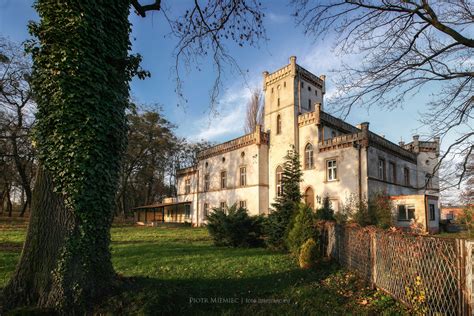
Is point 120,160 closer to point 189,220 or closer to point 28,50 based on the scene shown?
point 28,50

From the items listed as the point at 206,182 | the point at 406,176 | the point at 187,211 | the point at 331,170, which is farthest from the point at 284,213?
the point at 187,211

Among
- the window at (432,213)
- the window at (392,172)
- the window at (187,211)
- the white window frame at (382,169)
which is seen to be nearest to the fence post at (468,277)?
the white window frame at (382,169)

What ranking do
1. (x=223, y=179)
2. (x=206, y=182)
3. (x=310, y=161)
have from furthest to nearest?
(x=206, y=182), (x=223, y=179), (x=310, y=161)

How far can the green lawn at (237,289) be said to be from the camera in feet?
16.7

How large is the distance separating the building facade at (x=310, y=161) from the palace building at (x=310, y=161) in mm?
68

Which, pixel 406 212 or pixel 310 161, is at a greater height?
pixel 310 161

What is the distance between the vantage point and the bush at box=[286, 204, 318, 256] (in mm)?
10414

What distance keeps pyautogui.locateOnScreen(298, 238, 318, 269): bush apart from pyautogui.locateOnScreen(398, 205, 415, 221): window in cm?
1755

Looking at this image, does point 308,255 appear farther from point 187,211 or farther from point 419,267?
point 187,211

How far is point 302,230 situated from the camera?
1060cm

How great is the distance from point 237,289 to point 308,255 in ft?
10.6

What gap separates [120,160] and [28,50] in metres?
2.43

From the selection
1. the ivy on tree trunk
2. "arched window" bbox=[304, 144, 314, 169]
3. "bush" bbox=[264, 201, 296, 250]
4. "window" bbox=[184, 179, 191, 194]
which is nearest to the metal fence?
"bush" bbox=[264, 201, 296, 250]

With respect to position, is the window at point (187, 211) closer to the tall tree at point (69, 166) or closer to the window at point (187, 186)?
the window at point (187, 186)
